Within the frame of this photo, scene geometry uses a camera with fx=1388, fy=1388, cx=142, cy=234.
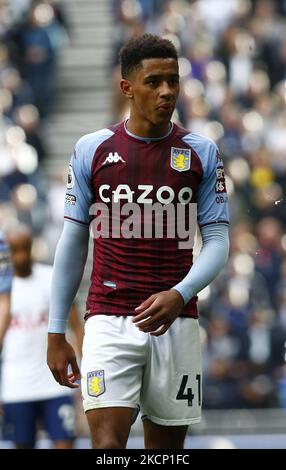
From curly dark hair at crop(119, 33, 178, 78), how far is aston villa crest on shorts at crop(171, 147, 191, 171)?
1.35 feet

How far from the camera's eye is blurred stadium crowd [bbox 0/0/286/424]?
46.6 feet

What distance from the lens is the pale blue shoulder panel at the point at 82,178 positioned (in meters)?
6.24

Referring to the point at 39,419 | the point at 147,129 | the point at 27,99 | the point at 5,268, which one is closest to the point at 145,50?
the point at 147,129

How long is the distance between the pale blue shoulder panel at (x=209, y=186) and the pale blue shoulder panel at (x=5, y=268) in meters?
2.51

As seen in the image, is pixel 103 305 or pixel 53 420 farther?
pixel 53 420

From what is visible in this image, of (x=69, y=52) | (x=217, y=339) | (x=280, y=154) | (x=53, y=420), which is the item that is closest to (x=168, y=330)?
(x=53, y=420)

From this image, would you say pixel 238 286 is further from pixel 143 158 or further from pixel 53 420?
pixel 143 158

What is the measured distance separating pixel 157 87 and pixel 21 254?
166 inches

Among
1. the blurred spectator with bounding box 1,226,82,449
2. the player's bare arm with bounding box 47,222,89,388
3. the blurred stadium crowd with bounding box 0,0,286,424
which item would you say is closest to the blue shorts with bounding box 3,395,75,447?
the blurred spectator with bounding box 1,226,82,449

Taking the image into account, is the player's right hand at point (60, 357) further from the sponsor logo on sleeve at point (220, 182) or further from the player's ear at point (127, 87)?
the player's ear at point (127, 87)

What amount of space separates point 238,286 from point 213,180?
320 inches

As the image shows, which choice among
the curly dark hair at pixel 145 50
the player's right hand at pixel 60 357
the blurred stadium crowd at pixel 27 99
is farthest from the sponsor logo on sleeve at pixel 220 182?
the blurred stadium crowd at pixel 27 99
